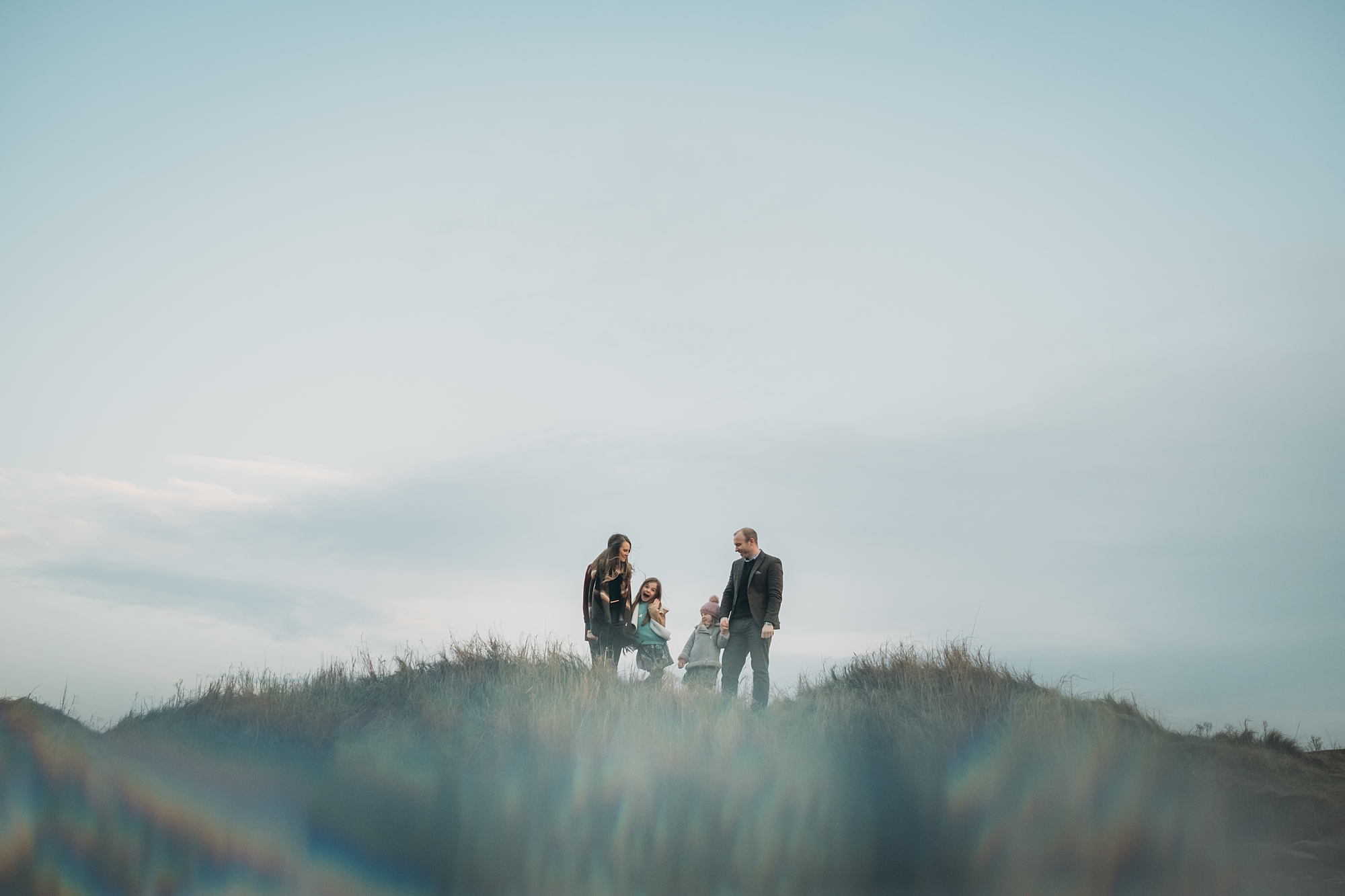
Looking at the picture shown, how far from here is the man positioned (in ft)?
36.6

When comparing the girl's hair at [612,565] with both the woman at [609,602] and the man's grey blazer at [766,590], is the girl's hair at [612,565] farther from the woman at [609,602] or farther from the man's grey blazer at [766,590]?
the man's grey blazer at [766,590]

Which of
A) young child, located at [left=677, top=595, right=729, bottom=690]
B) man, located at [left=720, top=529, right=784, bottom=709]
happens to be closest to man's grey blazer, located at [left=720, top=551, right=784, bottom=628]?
man, located at [left=720, top=529, right=784, bottom=709]

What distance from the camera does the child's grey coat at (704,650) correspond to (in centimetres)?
1232

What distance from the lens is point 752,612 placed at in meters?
11.3

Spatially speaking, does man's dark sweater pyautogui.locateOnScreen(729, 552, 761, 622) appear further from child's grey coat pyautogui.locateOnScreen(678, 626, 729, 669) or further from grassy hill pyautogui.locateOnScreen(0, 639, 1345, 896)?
grassy hill pyautogui.locateOnScreen(0, 639, 1345, 896)

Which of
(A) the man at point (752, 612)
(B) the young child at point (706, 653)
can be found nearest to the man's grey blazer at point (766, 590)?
(A) the man at point (752, 612)

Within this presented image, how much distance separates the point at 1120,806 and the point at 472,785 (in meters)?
6.39

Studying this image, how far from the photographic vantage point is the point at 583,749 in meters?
9.62

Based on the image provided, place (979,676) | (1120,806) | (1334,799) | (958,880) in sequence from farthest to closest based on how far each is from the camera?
(979,676)
(1334,799)
(1120,806)
(958,880)

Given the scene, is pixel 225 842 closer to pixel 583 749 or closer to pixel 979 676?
pixel 583 749

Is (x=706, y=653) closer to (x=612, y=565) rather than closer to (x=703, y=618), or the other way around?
(x=703, y=618)

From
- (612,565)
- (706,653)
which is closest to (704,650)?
(706,653)

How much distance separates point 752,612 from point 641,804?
284 centimetres

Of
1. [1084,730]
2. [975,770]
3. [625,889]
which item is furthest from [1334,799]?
[625,889]
